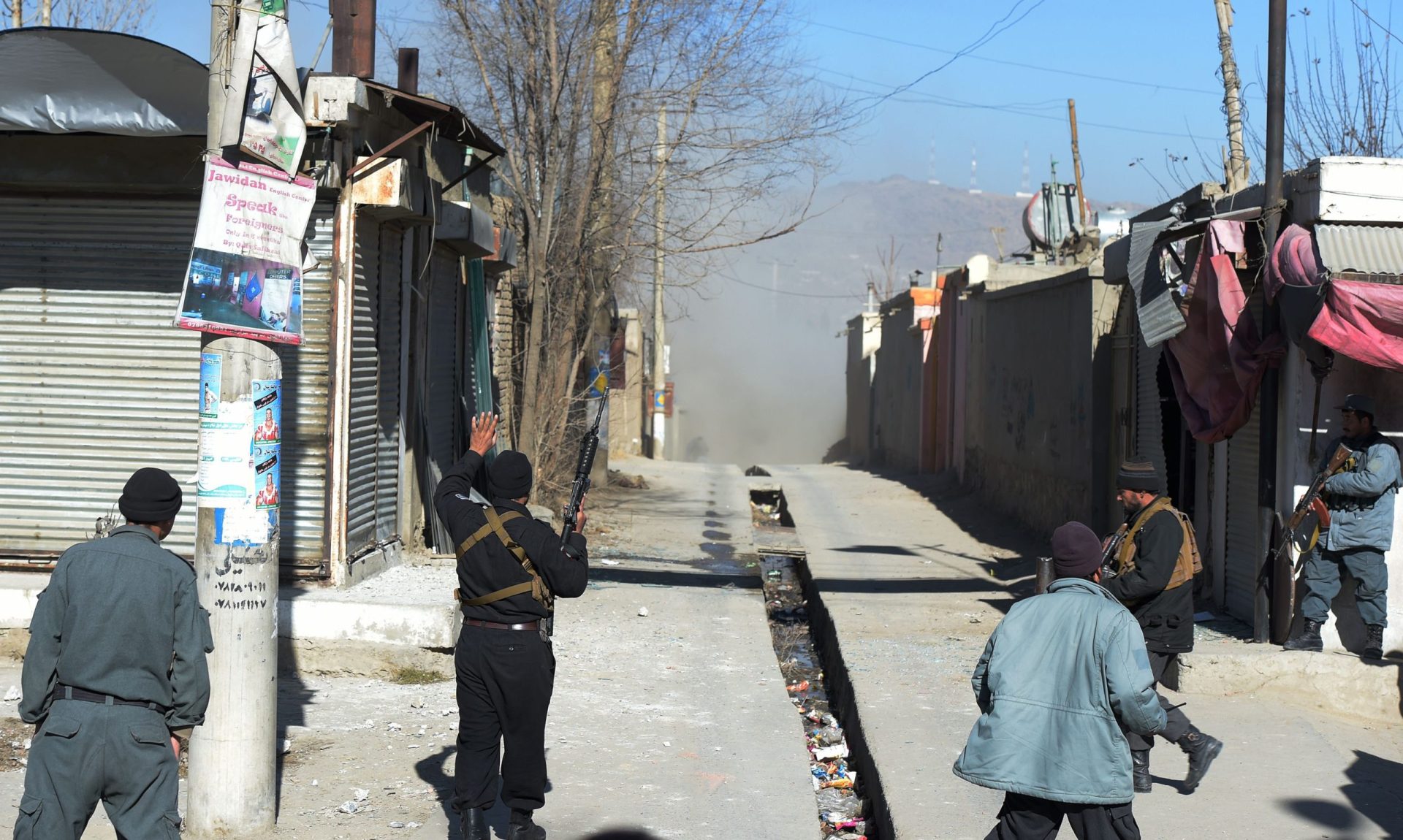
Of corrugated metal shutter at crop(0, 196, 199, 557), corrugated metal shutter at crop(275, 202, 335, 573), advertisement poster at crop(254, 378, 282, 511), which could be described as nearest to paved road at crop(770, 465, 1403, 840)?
advertisement poster at crop(254, 378, 282, 511)

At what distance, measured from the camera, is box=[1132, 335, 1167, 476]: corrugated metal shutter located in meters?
11.3

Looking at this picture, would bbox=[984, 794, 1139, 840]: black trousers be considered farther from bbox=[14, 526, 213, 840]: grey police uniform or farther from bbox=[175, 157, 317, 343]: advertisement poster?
bbox=[175, 157, 317, 343]: advertisement poster

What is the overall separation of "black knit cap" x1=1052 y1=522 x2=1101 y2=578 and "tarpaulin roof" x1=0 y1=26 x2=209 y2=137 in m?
5.22

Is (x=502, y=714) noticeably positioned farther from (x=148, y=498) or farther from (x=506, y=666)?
(x=148, y=498)

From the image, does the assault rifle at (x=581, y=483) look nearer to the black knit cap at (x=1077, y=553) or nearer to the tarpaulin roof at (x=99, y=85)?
the black knit cap at (x=1077, y=553)

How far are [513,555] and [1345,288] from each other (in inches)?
196

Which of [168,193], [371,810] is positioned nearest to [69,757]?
[371,810]

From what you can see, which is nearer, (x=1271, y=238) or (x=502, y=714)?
(x=502, y=714)

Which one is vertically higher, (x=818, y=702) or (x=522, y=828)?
(x=522, y=828)

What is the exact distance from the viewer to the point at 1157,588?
6.01 m

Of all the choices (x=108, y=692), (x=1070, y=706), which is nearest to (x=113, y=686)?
(x=108, y=692)

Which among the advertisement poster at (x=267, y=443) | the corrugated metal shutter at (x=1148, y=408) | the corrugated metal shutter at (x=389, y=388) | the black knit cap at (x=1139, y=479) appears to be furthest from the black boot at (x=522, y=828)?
the corrugated metal shutter at (x=1148, y=408)

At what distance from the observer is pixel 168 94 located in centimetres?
729

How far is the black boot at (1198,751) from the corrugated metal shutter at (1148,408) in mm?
5480
